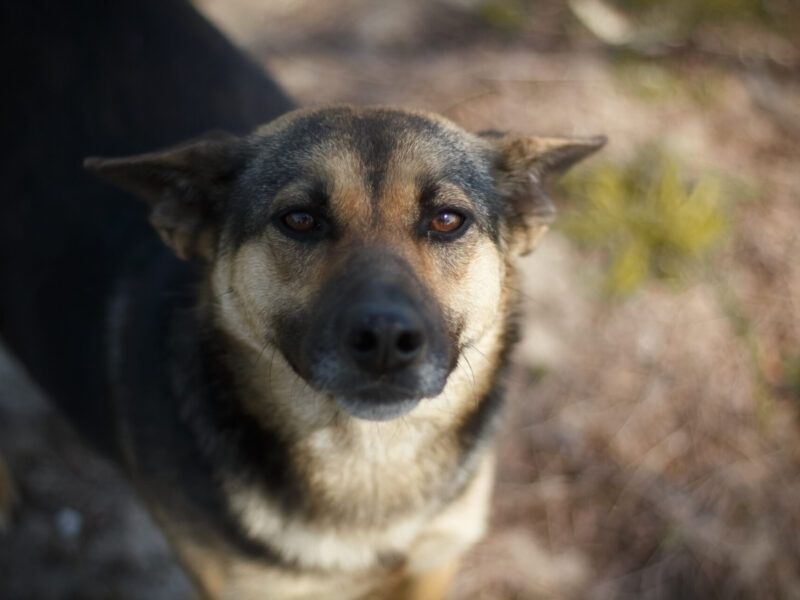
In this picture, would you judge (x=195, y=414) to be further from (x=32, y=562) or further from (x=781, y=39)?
(x=781, y=39)

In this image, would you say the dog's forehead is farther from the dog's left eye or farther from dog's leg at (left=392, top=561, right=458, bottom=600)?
dog's leg at (left=392, top=561, right=458, bottom=600)

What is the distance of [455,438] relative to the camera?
2730 millimetres

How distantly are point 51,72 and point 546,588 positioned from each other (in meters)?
3.18

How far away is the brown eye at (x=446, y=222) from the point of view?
2.41 meters

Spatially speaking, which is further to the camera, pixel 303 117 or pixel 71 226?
pixel 71 226

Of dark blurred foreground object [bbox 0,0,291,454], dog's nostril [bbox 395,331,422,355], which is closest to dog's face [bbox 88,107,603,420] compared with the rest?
dog's nostril [bbox 395,331,422,355]

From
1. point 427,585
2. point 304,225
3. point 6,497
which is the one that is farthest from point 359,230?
point 6,497

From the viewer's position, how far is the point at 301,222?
2.38 metres

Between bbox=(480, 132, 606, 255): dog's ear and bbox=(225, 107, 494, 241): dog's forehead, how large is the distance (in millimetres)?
82

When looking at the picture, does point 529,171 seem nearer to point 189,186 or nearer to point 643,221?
point 189,186

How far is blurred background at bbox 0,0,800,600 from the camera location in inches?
144

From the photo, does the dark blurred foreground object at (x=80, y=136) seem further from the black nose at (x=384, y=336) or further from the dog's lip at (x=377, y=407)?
the black nose at (x=384, y=336)

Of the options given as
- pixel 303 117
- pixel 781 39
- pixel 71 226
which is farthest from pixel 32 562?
pixel 781 39

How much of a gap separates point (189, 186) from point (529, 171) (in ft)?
3.88
